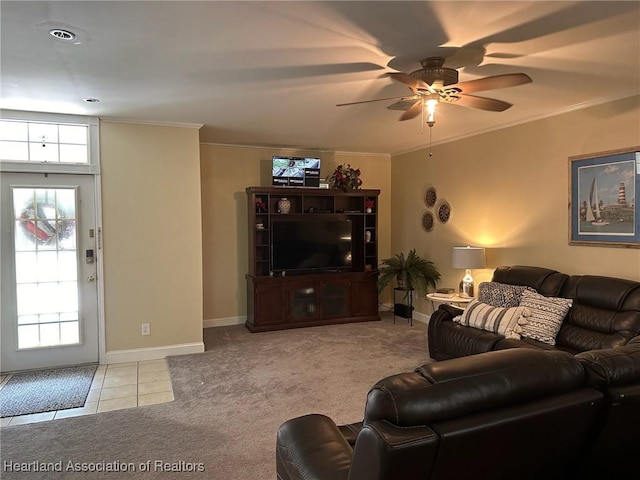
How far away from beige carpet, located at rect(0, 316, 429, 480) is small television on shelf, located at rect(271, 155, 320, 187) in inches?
84.3

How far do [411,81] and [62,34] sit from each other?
2.08m

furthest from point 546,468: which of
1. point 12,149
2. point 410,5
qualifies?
point 12,149

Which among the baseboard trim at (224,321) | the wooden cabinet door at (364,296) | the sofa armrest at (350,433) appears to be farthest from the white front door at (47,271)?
the sofa armrest at (350,433)

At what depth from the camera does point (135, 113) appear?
14.1 feet

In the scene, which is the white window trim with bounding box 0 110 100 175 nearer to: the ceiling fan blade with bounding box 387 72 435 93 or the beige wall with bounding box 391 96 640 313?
the ceiling fan blade with bounding box 387 72 435 93

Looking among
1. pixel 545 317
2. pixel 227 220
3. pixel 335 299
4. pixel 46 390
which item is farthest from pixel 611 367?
pixel 227 220

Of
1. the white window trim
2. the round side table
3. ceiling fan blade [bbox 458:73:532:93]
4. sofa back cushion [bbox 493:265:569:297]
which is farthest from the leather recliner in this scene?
the white window trim

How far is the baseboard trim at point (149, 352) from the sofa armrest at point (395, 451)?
13.2ft

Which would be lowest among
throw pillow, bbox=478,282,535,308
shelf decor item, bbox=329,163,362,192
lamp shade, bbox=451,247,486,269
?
throw pillow, bbox=478,282,535,308

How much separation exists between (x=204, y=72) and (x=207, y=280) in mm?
3570

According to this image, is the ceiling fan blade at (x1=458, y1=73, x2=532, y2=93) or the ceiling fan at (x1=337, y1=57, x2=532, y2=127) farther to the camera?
the ceiling fan at (x1=337, y1=57, x2=532, y2=127)

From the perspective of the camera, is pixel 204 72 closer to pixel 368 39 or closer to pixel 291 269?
pixel 368 39

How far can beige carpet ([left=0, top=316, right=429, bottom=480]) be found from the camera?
2.70 metres

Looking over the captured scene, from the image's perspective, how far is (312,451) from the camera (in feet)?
5.39
